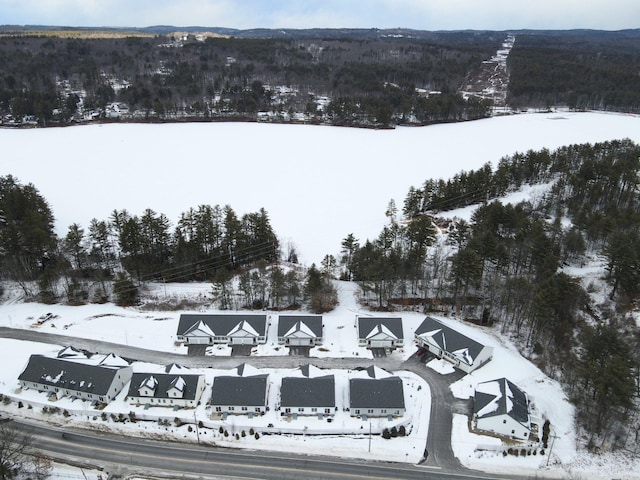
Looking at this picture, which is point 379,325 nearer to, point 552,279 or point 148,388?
point 552,279

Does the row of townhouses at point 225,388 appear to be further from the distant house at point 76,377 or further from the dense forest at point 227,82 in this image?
the dense forest at point 227,82

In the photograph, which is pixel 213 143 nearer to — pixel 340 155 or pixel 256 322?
pixel 340 155

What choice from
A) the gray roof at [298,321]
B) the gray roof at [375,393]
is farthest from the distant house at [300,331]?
the gray roof at [375,393]

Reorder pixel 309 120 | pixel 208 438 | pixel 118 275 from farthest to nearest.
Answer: pixel 309 120, pixel 118 275, pixel 208 438

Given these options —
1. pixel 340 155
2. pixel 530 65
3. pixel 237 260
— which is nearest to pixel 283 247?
pixel 237 260

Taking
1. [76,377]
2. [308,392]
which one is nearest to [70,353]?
[76,377]
